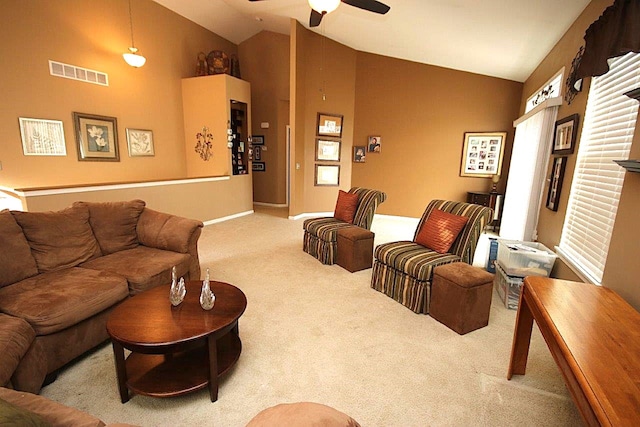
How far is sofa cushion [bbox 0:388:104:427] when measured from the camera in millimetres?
981

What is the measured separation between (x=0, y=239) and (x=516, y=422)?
3.38 m

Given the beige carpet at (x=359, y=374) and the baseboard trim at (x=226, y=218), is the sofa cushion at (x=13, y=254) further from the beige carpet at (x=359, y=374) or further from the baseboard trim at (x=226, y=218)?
the baseboard trim at (x=226, y=218)

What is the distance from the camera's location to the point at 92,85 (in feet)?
16.4

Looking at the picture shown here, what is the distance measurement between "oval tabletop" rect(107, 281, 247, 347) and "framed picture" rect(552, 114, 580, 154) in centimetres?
337

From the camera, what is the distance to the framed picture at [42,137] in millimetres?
4293

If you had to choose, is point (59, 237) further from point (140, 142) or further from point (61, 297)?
point (140, 142)

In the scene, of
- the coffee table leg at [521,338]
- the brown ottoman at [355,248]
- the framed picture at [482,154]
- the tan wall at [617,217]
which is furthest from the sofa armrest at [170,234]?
the framed picture at [482,154]

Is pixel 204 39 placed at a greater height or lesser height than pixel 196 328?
greater

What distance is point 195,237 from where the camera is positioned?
9.45ft

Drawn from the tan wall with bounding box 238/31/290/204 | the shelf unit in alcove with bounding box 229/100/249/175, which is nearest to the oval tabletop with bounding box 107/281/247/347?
the shelf unit in alcove with bounding box 229/100/249/175

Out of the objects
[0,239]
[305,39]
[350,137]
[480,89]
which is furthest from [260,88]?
[0,239]

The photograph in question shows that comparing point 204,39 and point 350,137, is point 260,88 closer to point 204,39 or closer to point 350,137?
point 204,39

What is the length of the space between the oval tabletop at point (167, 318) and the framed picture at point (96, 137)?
4270 mm

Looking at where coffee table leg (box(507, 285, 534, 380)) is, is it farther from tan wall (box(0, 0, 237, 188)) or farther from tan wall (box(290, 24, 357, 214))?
tan wall (box(0, 0, 237, 188))
